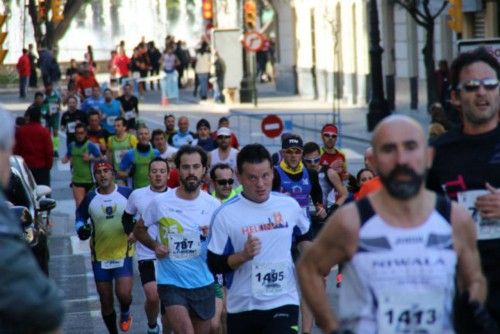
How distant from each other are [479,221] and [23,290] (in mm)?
2909

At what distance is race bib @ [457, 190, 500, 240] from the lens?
22.2 feet

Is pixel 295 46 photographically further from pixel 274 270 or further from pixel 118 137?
pixel 274 270

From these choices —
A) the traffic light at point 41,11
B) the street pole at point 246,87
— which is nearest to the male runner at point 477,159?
the street pole at point 246,87

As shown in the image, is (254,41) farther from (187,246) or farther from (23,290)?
(23,290)

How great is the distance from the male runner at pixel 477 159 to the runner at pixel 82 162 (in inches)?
585

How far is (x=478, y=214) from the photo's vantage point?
6.75 m

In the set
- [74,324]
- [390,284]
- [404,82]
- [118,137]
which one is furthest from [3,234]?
[404,82]

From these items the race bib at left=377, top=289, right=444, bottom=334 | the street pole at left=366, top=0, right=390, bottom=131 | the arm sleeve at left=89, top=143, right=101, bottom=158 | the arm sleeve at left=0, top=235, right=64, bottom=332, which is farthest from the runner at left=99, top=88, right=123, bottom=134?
the arm sleeve at left=0, top=235, right=64, bottom=332

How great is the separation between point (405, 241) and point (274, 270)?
374 cm

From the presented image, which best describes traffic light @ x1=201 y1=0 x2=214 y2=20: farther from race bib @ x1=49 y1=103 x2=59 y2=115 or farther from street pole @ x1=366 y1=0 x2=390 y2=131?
race bib @ x1=49 y1=103 x2=59 y2=115

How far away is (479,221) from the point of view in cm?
675

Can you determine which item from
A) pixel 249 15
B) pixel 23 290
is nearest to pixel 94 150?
pixel 23 290

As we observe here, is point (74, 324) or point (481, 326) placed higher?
point (481, 326)

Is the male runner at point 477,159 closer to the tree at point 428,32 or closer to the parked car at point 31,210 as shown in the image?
the parked car at point 31,210
